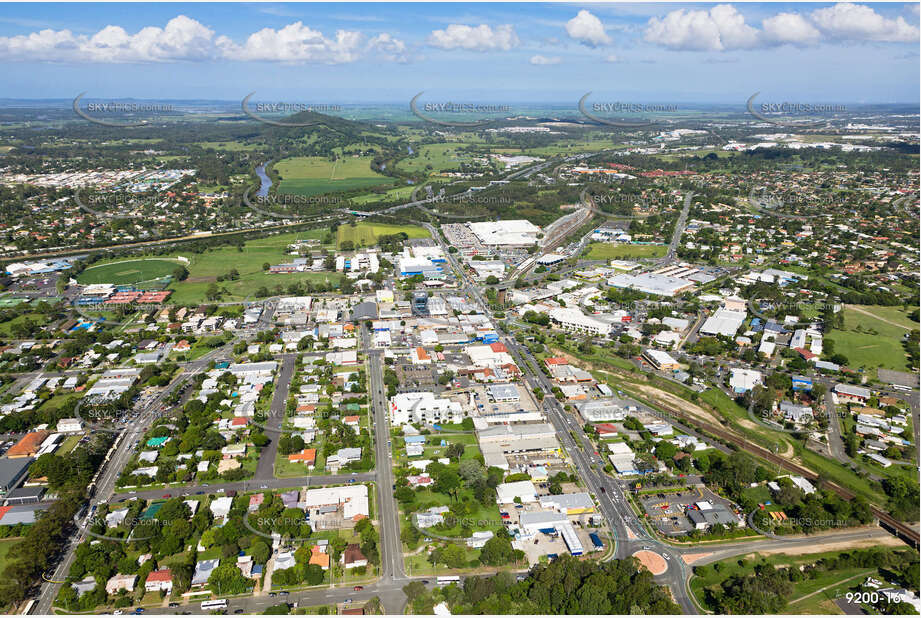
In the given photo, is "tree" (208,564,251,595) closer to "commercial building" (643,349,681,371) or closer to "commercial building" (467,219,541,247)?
"commercial building" (643,349,681,371)

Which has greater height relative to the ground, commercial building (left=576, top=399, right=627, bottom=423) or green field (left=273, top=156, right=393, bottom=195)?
green field (left=273, top=156, right=393, bottom=195)

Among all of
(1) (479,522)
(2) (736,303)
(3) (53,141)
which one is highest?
(3) (53,141)

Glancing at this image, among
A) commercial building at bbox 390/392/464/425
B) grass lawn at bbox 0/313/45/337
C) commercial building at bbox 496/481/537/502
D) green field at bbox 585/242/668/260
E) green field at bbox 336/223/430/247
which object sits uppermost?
green field at bbox 336/223/430/247

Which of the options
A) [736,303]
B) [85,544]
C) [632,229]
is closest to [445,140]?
[632,229]

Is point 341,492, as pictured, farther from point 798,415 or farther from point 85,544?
point 798,415

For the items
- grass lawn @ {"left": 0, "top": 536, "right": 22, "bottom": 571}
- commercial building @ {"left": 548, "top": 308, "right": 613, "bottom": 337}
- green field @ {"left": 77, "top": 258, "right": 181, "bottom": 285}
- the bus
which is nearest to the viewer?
the bus

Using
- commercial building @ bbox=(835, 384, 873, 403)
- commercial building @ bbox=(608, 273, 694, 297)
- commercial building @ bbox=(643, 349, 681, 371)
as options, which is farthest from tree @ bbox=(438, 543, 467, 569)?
commercial building @ bbox=(608, 273, 694, 297)

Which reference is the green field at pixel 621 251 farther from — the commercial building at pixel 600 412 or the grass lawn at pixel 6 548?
the grass lawn at pixel 6 548
